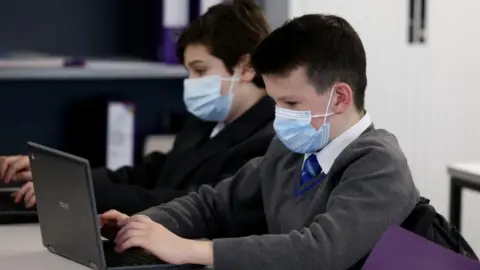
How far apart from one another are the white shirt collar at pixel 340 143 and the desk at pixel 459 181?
94 centimetres

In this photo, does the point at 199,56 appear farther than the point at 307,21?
Yes

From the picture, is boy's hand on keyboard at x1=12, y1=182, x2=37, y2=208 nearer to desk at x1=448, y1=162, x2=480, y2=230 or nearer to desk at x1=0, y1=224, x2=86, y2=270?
desk at x1=0, y1=224, x2=86, y2=270

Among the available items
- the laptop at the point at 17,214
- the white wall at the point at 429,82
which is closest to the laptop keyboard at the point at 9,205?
the laptop at the point at 17,214

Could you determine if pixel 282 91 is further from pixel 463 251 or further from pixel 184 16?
pixel 184 16

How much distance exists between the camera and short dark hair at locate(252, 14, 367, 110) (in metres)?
1.68

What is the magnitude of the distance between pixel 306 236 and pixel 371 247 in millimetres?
108

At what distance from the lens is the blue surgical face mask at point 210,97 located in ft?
7.32

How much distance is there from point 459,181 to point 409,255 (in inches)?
48.3

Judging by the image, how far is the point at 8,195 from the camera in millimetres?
2188

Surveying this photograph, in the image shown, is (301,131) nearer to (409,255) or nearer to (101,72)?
(409,255)

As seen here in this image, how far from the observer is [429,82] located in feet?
10.5

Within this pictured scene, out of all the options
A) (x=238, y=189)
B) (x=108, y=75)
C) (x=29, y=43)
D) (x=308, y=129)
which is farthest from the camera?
(x=29, y=43)

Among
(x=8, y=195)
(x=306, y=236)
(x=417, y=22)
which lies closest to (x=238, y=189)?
(x=306, y=236)

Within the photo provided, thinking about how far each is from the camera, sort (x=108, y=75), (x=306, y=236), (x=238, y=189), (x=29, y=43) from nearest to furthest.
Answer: (x=306, y=236), (x=238, y=189), (x=108, y=75), (x=29, y=43)
